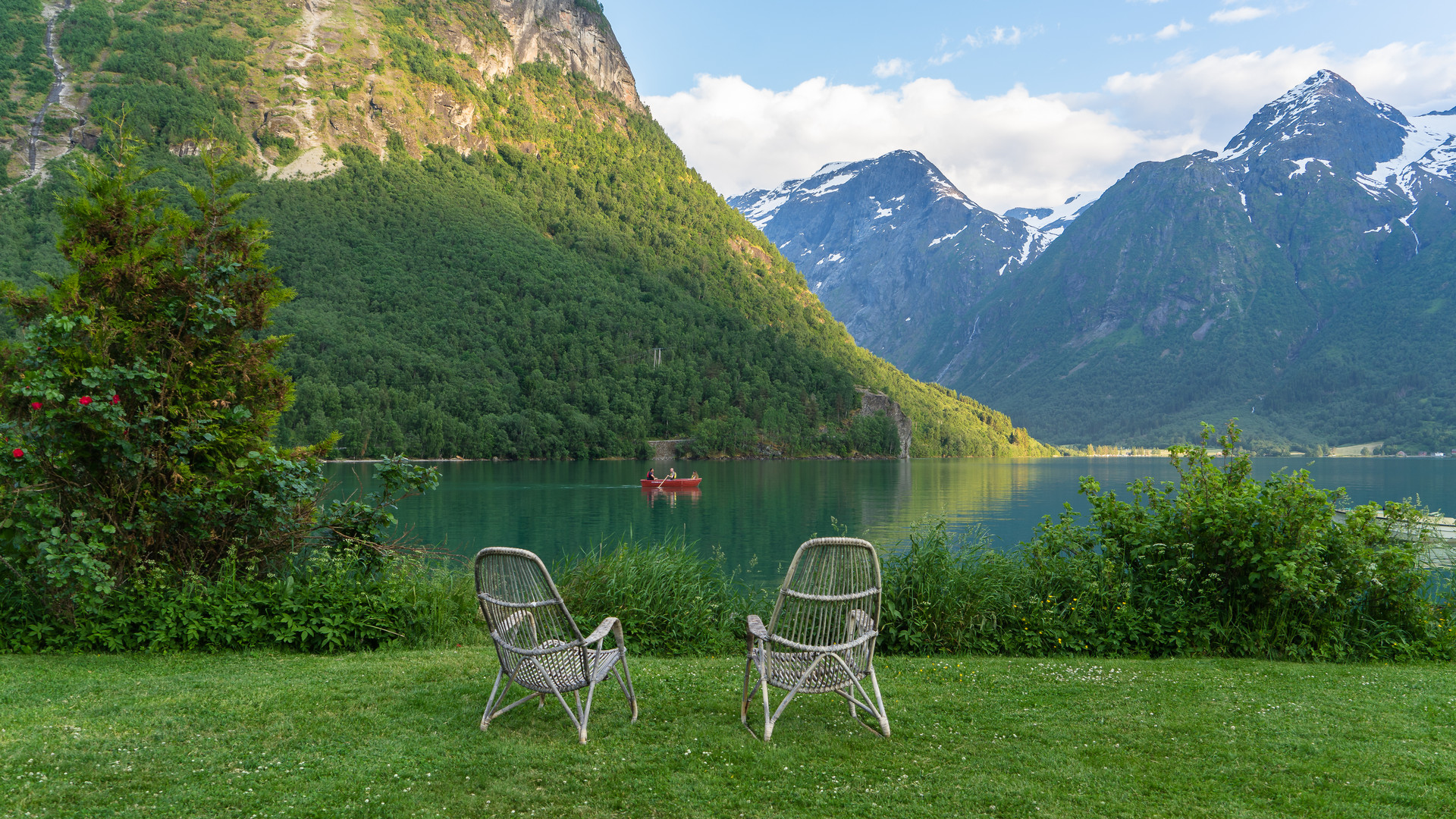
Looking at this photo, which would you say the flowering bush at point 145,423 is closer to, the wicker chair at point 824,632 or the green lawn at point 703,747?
the green lawn at point 703,747

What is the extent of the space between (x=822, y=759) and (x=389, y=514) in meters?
5.68

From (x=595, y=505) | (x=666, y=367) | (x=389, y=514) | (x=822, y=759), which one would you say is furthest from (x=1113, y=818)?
(x=666, y=367)

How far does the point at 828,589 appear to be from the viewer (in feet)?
17.2

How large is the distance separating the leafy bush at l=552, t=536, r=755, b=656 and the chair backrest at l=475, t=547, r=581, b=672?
2.96 m

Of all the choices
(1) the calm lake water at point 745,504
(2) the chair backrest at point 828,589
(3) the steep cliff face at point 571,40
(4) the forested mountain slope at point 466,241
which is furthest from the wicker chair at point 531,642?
(3) the steep cliff face at point 571,40

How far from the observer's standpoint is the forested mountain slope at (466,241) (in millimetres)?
98250

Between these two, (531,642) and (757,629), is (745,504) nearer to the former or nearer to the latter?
(531,642)

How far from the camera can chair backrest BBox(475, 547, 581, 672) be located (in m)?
4.98

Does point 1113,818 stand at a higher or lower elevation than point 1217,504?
lower

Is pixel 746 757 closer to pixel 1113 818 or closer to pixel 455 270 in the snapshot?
pixel 1113 818

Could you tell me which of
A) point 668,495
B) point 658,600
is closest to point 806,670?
point 658,600

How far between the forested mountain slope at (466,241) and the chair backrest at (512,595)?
7973 centimetres

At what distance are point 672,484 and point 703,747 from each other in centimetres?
5451

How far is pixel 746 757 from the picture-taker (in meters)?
4.49
